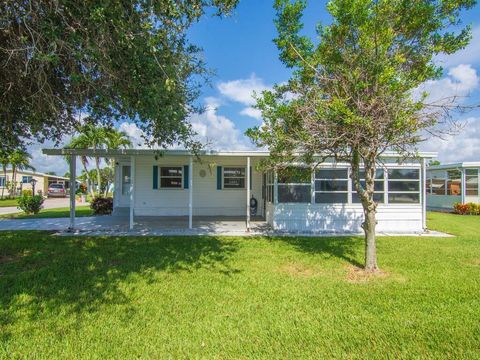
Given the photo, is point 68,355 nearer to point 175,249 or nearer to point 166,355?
point 166,355

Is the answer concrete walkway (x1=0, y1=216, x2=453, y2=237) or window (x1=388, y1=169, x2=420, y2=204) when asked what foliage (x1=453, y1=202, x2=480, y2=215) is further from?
window (x1=388, y1=169, x2=420, y2=204)

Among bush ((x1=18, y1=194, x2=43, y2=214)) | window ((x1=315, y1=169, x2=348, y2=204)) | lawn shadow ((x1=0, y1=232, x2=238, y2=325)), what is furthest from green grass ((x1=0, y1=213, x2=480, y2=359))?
bush ((x1=18, y1=194, x2=43, y2=214))

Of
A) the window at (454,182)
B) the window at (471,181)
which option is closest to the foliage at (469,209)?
the window at (471,181)

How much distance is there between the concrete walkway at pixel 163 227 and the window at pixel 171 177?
1.45m

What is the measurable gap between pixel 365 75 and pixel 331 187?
19.5 feet

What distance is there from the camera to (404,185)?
1115 centimetres

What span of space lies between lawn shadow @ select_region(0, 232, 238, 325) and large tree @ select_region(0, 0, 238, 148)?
8.83 ft

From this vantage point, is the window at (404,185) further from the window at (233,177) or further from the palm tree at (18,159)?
the palm tree at (18,159)

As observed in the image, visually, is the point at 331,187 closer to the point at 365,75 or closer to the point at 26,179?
the point at 365,75

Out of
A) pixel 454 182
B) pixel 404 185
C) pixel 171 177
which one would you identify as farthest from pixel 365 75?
pixel 454 182

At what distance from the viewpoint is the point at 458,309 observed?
14.3 ft

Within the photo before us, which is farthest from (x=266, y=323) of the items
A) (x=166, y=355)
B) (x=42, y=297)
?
(x=42, y=297)

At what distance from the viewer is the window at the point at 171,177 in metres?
13.9

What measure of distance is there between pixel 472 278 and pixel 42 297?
6.99 metres
